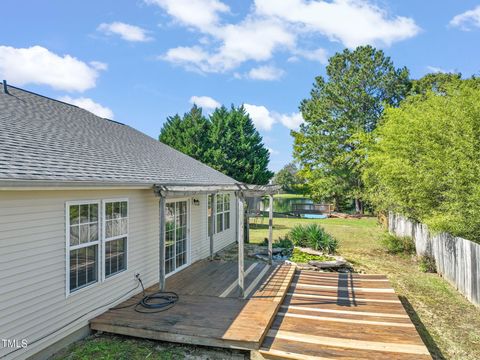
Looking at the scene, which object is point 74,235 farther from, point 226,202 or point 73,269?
point 226,202

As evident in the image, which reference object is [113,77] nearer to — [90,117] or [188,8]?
[90,117]

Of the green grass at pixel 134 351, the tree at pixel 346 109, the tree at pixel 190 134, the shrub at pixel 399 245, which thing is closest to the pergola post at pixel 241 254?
the green grass at pixel 134 351

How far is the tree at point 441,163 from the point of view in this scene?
8.14 meters

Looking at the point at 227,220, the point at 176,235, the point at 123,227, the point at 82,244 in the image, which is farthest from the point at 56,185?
the point at 227,220

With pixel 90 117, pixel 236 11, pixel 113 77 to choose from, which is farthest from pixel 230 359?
pixel 113 77

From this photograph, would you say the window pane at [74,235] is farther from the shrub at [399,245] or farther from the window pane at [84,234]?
the shrub at [399,245]

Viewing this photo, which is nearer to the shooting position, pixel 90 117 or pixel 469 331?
pixel 469 331

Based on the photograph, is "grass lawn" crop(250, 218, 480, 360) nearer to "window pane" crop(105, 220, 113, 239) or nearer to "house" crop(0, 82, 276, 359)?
"house" crop(0, 82, 276, 359)

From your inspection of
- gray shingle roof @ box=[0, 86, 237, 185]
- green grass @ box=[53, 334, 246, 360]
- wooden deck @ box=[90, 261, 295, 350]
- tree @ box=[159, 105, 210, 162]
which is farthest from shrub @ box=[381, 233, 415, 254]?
tree @ box=[159, 105, 210, 162]

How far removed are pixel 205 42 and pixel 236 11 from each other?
243 cm

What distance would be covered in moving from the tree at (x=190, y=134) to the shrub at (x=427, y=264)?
18.7 m

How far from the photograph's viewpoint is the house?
399cm

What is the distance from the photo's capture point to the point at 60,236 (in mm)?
4688

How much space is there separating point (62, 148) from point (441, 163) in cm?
949
